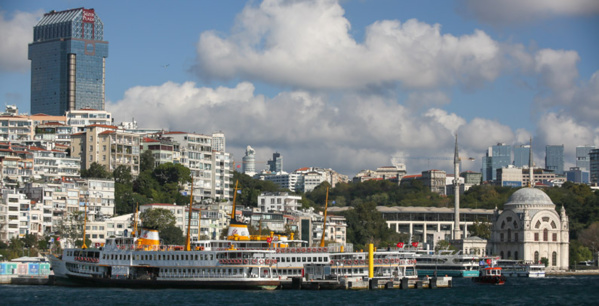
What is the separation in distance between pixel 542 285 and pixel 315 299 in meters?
31.1

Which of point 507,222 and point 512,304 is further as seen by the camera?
point 507,222

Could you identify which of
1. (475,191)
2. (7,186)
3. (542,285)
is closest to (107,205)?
(7,186)

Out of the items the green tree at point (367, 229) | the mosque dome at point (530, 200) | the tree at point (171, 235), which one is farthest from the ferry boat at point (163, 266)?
the mosque dome at point (530, 200)

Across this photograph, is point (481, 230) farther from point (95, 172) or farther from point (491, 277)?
point (491, 277)

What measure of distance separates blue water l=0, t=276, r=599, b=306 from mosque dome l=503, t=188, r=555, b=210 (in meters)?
57.9

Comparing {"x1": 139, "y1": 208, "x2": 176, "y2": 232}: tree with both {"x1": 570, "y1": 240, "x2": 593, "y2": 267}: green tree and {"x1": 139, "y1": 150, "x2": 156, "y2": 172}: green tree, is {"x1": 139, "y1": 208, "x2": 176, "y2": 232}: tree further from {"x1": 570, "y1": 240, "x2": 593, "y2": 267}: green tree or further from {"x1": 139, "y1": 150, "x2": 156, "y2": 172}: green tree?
{"x1": 570, "y1": 240, "x2": 593, "y2": 267}: green tree

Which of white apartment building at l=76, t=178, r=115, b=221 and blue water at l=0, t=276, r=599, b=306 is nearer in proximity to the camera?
blue water at l=0, t=276, r=599, b=306

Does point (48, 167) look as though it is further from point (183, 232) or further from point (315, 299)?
point (315, 299)

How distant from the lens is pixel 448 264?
11344cm

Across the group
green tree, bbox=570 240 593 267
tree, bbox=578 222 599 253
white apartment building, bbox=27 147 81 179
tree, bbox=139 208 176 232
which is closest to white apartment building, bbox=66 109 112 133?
white apartment building, bbox=27 147 81 179

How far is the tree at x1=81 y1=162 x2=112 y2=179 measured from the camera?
119 metres

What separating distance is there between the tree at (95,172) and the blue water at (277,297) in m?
44.4

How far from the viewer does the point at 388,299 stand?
6406 cm

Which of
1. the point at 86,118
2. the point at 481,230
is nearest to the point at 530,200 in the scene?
the point at 481,230
